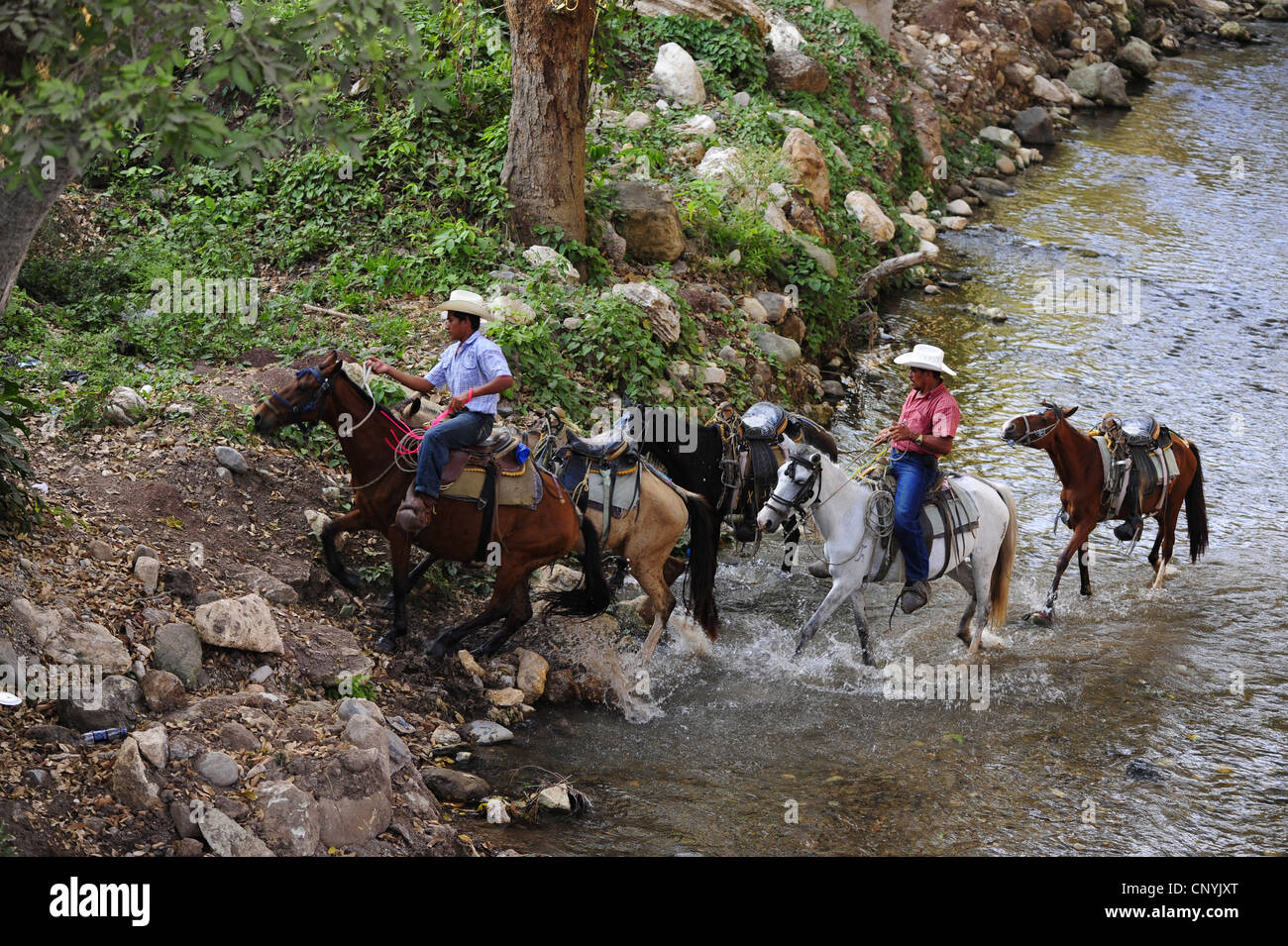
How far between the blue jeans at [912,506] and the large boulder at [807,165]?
311 inches

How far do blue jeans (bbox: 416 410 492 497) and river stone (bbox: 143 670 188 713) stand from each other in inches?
83.4

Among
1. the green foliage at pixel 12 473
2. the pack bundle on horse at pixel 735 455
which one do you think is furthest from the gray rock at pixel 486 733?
the green foliage at pixel 12 473

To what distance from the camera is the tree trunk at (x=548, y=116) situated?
39.6 feet

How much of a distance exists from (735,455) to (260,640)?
450cm

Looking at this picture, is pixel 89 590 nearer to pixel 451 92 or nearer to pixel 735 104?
pixel 451 92

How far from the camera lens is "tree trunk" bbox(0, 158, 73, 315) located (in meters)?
4.89

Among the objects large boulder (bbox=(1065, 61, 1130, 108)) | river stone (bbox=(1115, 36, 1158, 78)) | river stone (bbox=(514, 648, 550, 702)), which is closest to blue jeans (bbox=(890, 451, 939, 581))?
river stone (bbox=(514, 648, 550, 702))

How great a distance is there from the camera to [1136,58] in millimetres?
25422

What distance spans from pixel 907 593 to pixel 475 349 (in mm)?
4037

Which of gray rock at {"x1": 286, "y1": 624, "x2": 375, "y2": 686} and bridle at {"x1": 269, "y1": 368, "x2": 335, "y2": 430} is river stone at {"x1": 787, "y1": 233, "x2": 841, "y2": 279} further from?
gray rock at {"x1": 286, "y1": 624, "x2": 375, "y2": 686}

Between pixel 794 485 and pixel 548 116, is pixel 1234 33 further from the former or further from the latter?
pixel 794 485

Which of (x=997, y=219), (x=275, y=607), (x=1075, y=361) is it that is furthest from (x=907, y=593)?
(x=997, y=219)

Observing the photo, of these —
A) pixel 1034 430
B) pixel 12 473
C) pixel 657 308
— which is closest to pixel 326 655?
pixel 12 473

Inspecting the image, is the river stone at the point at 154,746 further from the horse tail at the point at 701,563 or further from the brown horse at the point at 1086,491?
the brown horse at the point at 1086,491
